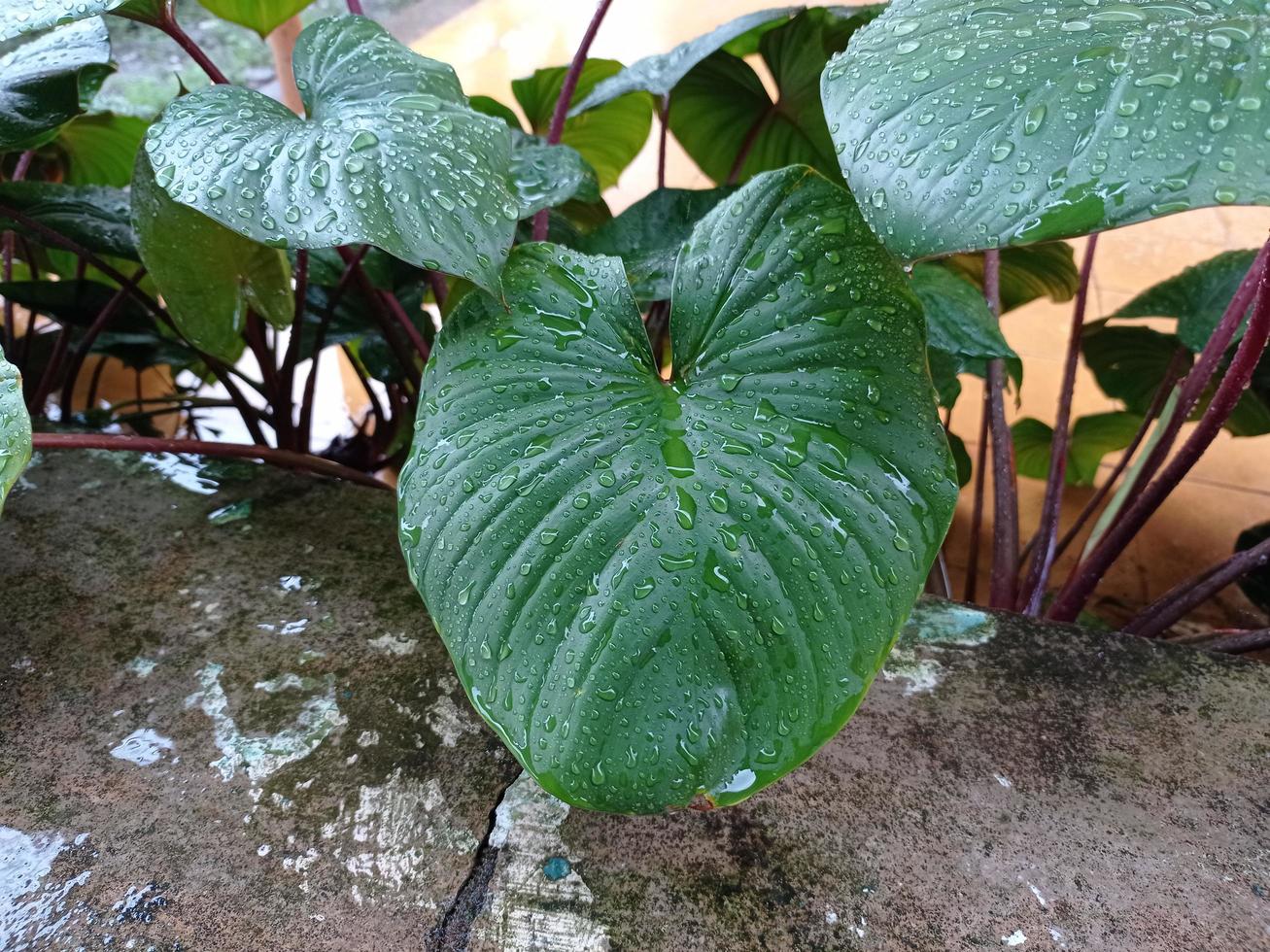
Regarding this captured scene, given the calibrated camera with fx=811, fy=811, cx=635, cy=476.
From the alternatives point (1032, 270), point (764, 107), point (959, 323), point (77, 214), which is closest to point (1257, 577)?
point (1032, 270)

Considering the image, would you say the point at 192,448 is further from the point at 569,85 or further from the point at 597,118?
the point at 597,118

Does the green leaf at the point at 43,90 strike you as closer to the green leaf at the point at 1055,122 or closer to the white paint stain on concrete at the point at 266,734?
the white paint stain on concrete at the point at 266,734

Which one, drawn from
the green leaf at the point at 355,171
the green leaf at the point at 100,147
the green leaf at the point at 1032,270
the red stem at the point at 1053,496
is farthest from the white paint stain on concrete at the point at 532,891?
the green leaf at the point at 100,147

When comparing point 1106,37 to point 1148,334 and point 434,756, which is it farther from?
point 1148,334

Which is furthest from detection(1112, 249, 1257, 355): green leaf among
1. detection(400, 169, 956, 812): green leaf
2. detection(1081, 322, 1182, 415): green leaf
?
detection(400, 169, 956, 812): green leaf

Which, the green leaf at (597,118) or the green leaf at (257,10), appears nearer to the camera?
the green leaf at (257,10)

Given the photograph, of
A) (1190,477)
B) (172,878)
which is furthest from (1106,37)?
(1190,477)
